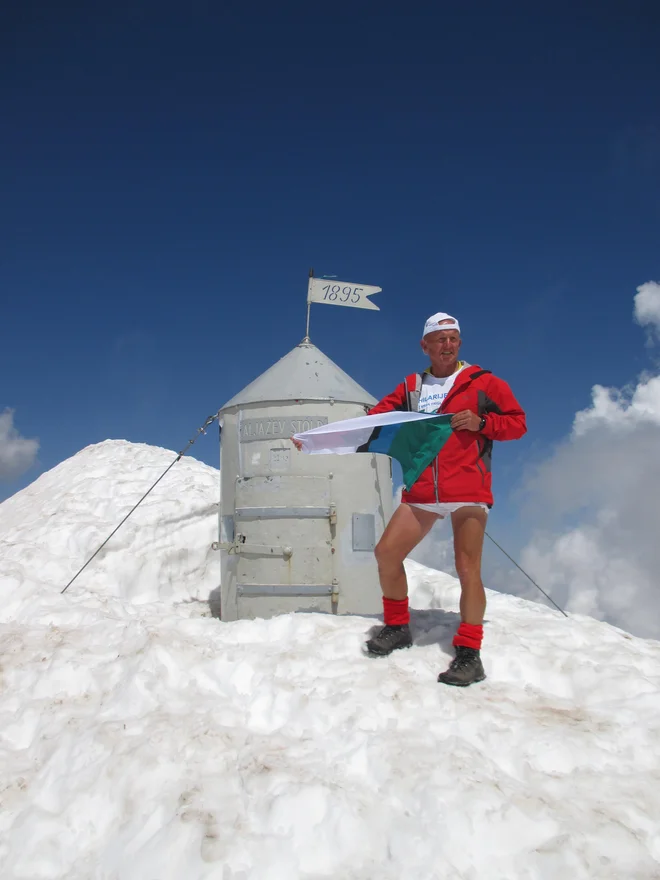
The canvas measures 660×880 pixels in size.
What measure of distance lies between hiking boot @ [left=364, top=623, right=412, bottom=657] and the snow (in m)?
0.09

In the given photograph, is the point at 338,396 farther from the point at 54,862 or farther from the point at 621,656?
the point at 54,862

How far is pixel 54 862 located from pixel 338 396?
5.32m

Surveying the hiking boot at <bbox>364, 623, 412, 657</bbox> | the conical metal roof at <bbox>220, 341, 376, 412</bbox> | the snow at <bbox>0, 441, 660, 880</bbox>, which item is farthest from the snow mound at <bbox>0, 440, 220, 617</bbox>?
the hiking boot at <bbox>364, 623, 412, 657</bbox>

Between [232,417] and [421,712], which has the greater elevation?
[232,417]

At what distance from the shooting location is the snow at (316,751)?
9.99 feet

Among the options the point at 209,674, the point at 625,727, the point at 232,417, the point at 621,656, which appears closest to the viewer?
the point at 625,727

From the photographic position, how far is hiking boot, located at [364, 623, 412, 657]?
495 centimetres

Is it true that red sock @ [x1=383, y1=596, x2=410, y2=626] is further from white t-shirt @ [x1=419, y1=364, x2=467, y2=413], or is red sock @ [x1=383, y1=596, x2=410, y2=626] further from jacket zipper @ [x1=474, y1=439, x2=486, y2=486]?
white t-shirt @ [x1=419, y1=364, x2=467, y2=413]

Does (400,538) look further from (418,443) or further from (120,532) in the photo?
(120,532)

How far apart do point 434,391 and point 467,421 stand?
64 centimetres

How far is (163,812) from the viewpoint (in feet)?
10.8

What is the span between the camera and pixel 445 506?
4.79 m

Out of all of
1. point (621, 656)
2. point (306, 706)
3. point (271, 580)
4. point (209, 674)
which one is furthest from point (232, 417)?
point (621, 656)

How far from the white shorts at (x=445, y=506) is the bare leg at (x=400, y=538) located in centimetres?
4
